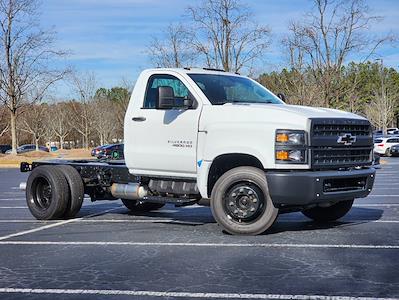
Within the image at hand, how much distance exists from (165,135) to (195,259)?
99.0 inches

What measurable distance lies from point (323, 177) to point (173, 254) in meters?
2.06

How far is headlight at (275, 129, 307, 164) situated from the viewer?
23.5ft

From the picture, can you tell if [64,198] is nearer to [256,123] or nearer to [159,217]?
[159,217]

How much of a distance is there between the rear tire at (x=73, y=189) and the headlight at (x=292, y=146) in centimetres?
382

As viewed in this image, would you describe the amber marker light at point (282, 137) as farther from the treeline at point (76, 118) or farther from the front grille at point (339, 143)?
the treeline at point (76, 118)

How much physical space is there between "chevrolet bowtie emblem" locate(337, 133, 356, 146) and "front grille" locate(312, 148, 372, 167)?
0.09m

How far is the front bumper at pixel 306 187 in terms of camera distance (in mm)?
7109

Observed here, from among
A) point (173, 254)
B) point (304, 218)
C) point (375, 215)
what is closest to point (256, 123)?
point (173, 254)

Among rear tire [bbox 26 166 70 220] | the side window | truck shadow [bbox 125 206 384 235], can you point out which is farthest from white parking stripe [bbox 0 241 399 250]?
the side window

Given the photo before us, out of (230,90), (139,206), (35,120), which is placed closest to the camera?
(230,90)

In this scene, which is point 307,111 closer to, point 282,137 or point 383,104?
point 282,137

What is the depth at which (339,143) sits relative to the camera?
7.45m

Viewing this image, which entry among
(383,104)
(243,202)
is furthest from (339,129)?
(383,104)

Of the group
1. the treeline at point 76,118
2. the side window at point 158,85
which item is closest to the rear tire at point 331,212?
the side window at point 158,85
